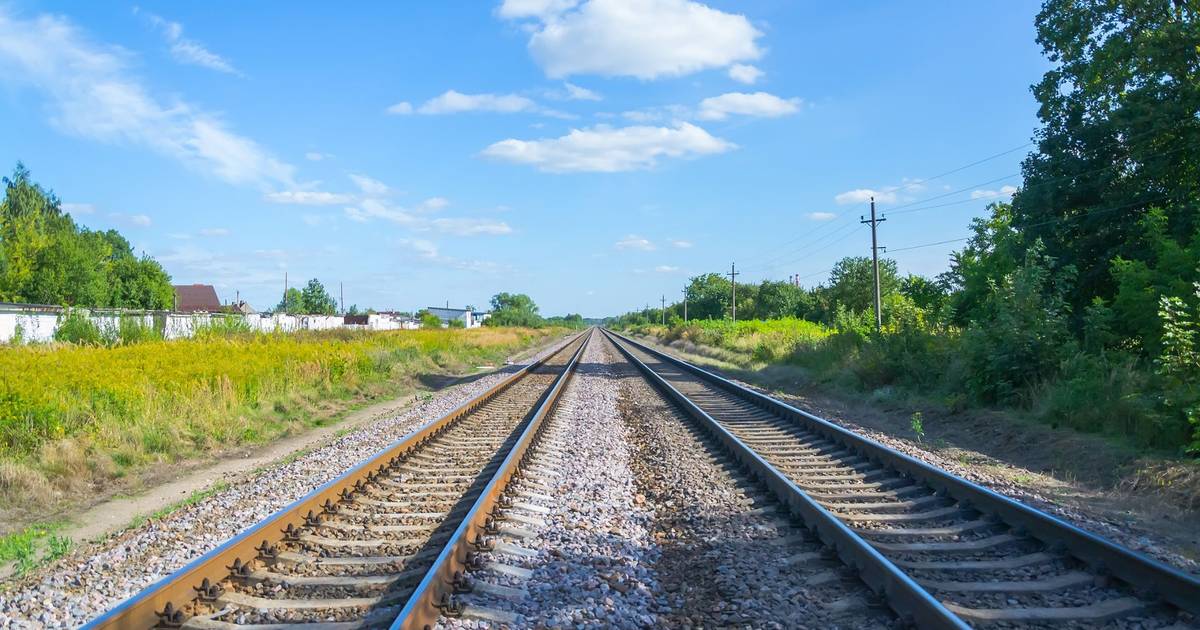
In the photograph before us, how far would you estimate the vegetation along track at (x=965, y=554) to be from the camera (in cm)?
434

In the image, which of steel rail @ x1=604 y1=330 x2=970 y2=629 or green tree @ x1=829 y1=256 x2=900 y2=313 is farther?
green tree @ x1=829 y1=256 x2=900 y2=313

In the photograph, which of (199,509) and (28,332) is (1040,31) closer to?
(199,509)

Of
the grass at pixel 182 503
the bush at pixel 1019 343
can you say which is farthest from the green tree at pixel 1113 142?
the grass at pixel 182 503

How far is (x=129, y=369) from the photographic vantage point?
13.6 m

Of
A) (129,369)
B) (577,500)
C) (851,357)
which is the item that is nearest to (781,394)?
(851,357)

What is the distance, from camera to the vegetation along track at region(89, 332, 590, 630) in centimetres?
433

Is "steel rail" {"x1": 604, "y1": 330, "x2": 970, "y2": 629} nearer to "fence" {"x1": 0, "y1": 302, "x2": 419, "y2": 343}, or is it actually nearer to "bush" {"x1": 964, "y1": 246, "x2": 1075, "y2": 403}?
"bush" {"x1": 964, "y1": 246, "x2": 1075, "y2": 403}

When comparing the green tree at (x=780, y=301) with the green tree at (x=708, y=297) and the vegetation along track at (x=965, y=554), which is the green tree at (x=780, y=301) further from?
the vegetation along track at (x=965, y=554)

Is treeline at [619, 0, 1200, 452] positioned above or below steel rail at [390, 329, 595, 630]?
above

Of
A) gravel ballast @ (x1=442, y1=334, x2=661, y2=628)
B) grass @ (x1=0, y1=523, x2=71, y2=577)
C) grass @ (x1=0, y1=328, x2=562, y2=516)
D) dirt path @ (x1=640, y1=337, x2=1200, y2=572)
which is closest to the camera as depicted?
gravel ballast @ (x1=442, y1=334, x2=661, y2=628)

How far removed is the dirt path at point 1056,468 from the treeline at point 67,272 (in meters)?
56.1

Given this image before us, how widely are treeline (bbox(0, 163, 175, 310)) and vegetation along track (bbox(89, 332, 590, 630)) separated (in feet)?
180

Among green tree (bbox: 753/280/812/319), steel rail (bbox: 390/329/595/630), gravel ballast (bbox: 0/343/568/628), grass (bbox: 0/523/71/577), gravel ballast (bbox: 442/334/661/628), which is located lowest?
grass (bbox: 0/523/71/577)

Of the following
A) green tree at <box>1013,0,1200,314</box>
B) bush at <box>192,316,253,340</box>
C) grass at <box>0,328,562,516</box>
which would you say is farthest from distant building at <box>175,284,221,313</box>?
green tree at <box>1013,0,1200,314</box>
